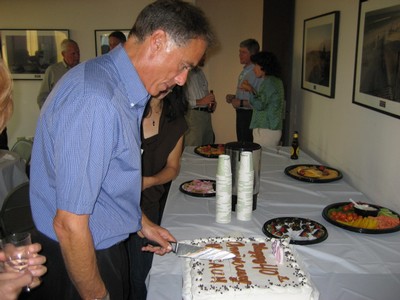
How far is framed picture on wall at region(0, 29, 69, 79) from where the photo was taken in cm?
450

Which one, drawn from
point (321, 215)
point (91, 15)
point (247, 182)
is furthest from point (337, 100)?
point (91, 15)

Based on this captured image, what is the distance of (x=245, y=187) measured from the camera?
1.44 meters

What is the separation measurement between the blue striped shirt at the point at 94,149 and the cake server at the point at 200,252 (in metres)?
0.15

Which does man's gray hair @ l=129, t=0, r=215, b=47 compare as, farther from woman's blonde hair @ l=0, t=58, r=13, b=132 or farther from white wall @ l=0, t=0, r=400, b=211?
white wall @ l=0, t=0, r=400, b=211

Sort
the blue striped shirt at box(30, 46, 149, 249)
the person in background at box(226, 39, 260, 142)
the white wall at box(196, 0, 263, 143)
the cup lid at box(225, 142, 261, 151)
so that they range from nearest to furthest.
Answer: the blue striped shirt at box(30, 46, 149, 249)
the cup lid at box(225, 142, 261, 151)
the person in background at box(226, 39, 260, 142)
the white wall at box(196, 0, 263, 143)

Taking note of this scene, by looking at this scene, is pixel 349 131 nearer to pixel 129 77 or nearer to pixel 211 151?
pixel 211 151

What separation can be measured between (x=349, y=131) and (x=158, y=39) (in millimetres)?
1656

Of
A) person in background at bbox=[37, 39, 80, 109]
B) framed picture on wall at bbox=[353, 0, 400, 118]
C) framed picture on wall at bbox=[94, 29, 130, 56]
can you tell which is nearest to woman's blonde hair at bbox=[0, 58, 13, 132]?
framed picture on wall at bbox=[353, 0, 400, 118]

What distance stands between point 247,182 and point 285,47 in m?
2.56

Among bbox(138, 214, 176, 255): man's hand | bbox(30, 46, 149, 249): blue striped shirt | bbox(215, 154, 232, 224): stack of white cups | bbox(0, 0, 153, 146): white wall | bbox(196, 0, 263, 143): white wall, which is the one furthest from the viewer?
bbox(196, 0, 263, 143): white wall

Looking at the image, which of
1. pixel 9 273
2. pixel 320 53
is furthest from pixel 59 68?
pixel 9 273

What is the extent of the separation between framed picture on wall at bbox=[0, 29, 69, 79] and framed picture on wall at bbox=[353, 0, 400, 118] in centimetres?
353

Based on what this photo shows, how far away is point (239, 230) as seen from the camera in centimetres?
143

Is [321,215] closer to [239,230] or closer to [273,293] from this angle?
[239,230]
